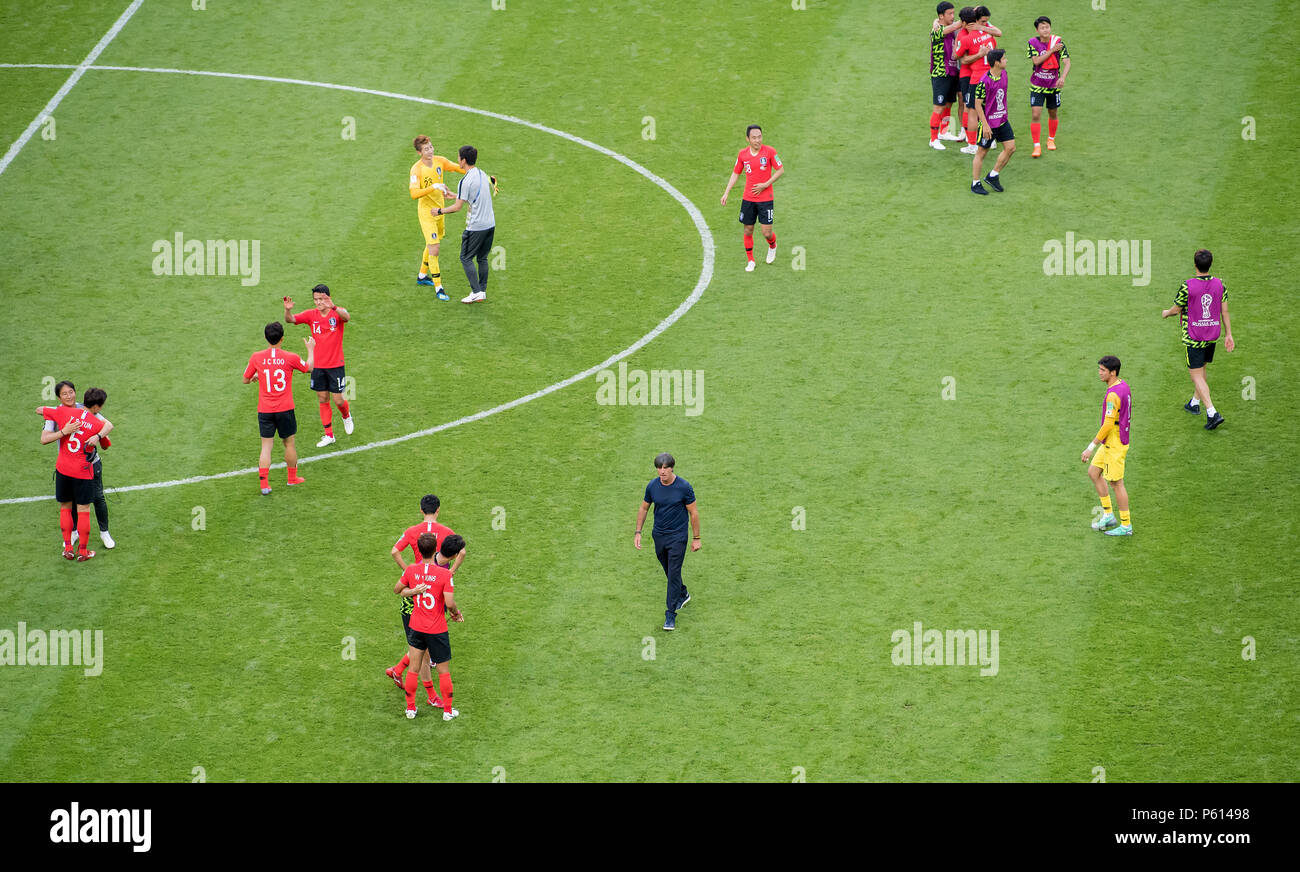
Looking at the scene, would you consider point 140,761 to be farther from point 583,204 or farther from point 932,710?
point 583,204

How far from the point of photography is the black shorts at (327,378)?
21.8 meters

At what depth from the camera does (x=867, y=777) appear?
55.2 ft

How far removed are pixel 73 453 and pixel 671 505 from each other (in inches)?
281

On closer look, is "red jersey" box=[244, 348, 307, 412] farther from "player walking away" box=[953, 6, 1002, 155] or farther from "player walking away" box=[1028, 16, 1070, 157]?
"player walking away" box=[1028, 16, 1070, 157]

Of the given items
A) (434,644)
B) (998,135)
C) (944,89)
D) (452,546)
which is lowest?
(434,644)

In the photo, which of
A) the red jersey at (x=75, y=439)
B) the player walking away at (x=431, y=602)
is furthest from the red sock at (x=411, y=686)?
the red jersey at (x=75, y=439)

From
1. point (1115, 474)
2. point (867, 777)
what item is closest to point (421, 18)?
point (1115, 474)

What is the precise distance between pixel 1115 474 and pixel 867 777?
17.4 feet

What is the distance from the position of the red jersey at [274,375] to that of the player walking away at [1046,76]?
13.7 m

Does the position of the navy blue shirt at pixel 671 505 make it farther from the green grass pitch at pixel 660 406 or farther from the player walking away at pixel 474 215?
the player walking away at pixel 474 215

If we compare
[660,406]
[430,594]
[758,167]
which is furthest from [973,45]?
[430,594]

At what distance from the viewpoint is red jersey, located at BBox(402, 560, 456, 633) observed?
676 inches

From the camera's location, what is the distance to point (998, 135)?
27047 mm

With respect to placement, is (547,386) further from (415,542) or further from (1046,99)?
(1046,99)
